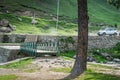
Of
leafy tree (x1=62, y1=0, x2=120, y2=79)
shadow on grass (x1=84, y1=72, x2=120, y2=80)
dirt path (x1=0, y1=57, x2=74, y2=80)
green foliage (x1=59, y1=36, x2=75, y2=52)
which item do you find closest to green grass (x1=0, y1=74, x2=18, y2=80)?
dirt path (x1=0, y1=57, x2=74, y2=80)

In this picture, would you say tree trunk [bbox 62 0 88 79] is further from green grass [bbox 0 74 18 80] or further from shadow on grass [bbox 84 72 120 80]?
green grass [bbox 0 74 18 80]

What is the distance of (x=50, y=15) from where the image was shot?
7844cm

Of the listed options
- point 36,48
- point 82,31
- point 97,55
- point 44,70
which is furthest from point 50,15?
point 82,31

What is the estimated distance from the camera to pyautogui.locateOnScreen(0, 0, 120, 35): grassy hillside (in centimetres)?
6612

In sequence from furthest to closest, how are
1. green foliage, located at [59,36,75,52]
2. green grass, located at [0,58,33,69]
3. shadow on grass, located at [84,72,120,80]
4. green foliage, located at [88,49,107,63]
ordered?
green foliage, located at [88,49,107,63] → green foliage, located at [59,36,75,52] → green grass, located at [0,58,33,69] → shadow on grass, located at [84,72,120,80]

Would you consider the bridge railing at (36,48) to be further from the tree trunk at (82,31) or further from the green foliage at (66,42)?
the tree trunk at (82,31)

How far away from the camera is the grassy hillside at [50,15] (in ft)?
217

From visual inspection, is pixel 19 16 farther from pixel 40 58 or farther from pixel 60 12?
pixel 40 58

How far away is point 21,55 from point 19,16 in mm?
34634

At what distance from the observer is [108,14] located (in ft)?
324

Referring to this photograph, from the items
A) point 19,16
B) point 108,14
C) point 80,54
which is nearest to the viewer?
point 80,54

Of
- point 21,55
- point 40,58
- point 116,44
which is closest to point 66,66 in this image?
point 40,58

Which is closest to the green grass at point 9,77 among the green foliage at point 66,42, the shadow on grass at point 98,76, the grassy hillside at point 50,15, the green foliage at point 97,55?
the shadow on grass at point 98,76

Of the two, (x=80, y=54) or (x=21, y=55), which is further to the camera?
(x=21, y=55)
